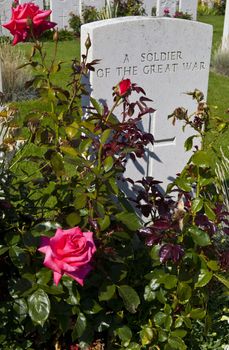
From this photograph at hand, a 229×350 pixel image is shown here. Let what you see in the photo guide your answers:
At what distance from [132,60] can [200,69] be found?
1.56ft

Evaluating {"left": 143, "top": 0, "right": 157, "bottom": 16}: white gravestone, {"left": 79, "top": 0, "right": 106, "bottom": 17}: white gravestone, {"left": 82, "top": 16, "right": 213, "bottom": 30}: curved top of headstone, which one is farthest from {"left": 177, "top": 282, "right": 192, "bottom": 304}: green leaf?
{"left": 143, "top": 0, "right": 157, "bottom": 16}: white gravestone

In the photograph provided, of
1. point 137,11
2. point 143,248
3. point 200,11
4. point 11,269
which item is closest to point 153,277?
point 143,248

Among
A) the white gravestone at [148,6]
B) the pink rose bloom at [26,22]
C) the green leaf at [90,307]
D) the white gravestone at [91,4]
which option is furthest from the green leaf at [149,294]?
the white gravestone at [148,6]

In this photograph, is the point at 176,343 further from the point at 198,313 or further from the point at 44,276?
the point at 44,276

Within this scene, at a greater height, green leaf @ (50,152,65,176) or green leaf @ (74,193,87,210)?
green leaf @ (50,152,65,176)


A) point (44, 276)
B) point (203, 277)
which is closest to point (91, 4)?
point (203, 277)

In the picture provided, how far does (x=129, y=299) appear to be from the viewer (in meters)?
1.90

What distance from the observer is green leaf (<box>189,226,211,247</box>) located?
1958 mm

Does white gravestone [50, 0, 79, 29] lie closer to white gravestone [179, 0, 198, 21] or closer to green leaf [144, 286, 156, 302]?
white gravestone [179, 0, 198, 21]

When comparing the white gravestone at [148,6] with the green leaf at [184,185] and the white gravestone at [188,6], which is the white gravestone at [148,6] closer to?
the white gravestone at [188,6]

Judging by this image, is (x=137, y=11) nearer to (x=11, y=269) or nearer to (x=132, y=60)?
(x=132, y=60)

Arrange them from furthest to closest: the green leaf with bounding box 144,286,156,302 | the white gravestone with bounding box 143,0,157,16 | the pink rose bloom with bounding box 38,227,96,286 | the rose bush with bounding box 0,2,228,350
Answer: the white gravestone with bounding box 143,0,157,16 → the green leaf with bounding box 144,286,156,302 → the rose bush with bounding box 0,2,228,350 → the pink rose bloom with bounding box 38,227,96,286

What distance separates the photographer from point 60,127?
236cm

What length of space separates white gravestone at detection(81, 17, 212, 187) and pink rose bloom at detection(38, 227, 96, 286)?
140 cm
